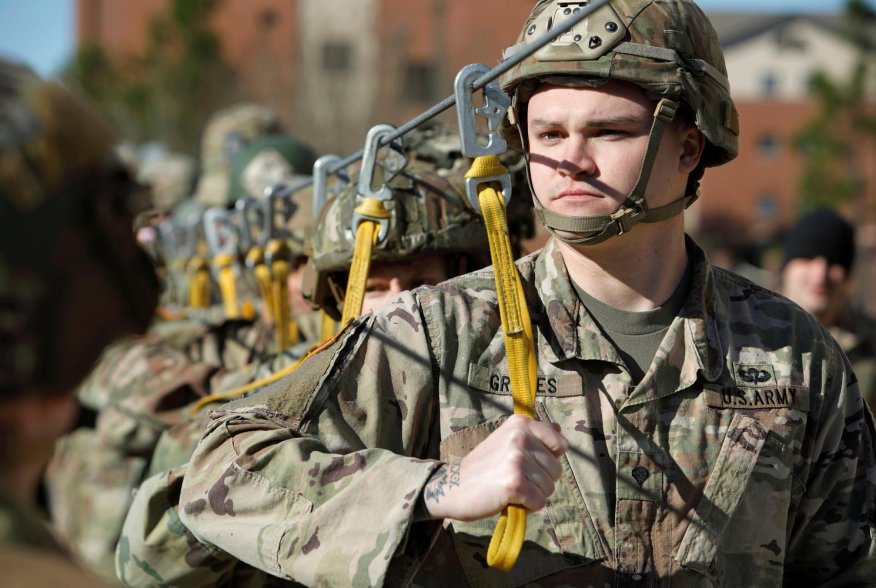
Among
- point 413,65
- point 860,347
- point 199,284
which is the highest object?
point 199,284

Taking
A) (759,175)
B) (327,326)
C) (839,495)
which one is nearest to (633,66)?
(839,495)

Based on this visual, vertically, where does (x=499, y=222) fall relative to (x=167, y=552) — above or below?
above

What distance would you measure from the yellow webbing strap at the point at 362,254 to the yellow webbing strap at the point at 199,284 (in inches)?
177

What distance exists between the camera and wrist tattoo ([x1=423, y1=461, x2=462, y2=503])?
10.7 ft

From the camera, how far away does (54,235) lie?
215 centimetres

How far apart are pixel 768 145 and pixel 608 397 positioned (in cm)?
6499

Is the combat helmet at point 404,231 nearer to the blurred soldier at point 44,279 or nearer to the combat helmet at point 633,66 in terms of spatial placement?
the combat helmet at point 633,66

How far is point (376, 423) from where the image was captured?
369cm

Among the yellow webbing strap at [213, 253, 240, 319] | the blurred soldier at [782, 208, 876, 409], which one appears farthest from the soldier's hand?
the blurred soldier at [782, 208, 876, 409]

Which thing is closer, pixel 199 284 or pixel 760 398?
pixel 760 398

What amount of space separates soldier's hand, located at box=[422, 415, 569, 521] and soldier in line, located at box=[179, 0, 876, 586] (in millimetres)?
139

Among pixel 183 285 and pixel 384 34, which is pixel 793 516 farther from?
pixel 384 34

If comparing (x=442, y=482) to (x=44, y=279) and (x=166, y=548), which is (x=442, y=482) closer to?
(x=44, y=279)

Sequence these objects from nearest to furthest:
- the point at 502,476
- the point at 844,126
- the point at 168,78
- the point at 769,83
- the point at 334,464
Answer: the point at 502,476
the point at 334,464
the point at 168,78
the point at 844,126
the point at 769,83
